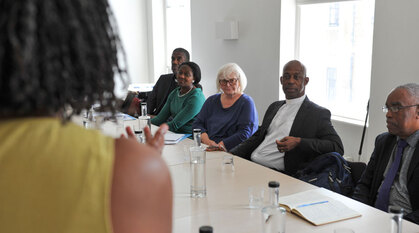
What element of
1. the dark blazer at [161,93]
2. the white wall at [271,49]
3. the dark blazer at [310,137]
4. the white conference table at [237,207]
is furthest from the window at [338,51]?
the white conference table at [237,207]

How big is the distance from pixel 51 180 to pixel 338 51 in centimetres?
437

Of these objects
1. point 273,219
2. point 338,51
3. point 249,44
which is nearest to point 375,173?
point 273,219

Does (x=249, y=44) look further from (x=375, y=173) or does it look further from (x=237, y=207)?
(x=237, y=207)

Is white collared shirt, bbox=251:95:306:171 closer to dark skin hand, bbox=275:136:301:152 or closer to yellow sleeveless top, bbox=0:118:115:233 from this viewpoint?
dark skin hand, bbox=275:136:301:152

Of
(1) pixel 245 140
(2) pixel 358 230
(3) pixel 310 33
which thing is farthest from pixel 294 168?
(3) pixel 310 33

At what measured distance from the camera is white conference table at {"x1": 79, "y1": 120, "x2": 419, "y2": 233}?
71.6 inches

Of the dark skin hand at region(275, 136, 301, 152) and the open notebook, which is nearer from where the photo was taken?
the open notebook

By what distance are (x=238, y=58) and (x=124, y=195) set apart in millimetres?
5334

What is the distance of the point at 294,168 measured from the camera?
3332 mm

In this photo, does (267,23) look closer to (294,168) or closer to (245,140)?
(245,140)

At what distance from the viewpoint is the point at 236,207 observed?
2049mm

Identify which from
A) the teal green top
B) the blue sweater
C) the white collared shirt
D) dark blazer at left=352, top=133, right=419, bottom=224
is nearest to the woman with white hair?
the blue sweater

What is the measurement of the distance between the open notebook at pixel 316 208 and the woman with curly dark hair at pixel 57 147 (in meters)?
1.28

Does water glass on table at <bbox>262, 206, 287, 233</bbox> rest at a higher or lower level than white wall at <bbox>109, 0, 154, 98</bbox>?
lower
